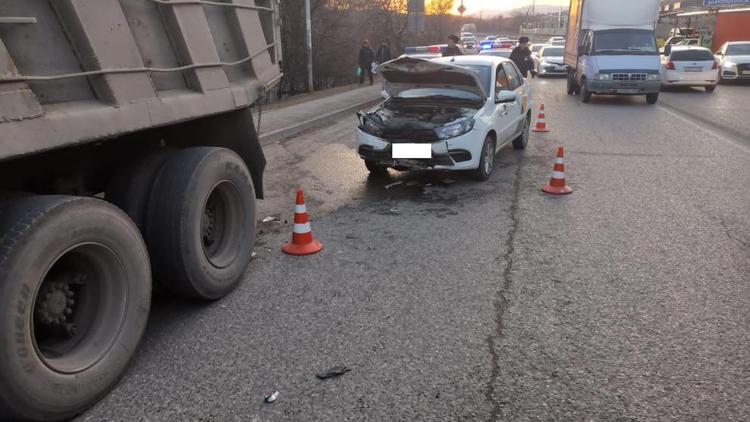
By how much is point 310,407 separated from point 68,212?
146 cm

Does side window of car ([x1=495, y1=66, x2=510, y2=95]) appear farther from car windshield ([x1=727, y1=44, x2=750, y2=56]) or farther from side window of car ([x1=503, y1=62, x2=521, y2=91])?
car windshield ([x1=727, y1=44, x2=750, y2=56])

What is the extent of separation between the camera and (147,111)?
3.13 metres

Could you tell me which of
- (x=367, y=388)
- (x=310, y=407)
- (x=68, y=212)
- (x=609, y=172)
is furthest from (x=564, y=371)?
(x=609, y=172)

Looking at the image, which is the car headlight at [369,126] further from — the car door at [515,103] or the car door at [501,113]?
the car door at [515,103]

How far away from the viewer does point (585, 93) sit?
55.2ft

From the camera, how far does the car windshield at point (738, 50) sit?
23.3 metres

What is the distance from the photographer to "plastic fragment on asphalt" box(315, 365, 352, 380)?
10.1 feet

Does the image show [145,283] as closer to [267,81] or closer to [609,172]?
[267,81]

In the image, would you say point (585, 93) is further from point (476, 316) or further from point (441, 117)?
point (476, 316)

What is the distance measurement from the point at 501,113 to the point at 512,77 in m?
1.27

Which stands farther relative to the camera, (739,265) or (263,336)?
(739,265)

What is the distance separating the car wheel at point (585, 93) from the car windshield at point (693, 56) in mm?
5415

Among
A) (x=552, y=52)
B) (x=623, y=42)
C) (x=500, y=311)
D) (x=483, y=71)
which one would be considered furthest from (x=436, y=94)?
(x=552, y=52)

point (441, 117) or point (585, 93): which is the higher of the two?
point (441, 117)
